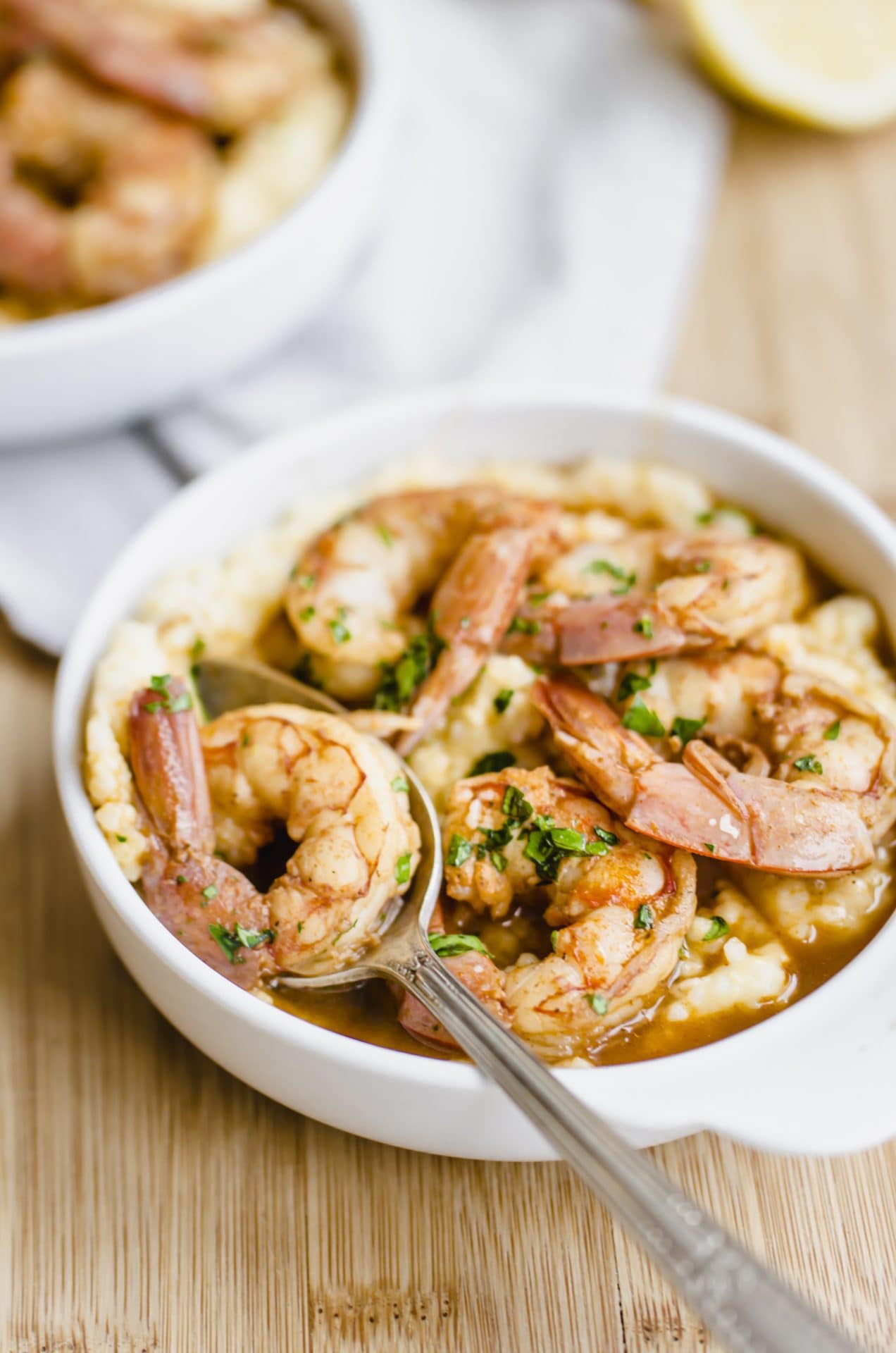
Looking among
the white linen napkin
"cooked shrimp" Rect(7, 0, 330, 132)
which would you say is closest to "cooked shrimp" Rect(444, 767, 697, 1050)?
the white linen napkin

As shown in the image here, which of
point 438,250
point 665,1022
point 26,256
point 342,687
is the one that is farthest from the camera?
point 438,250

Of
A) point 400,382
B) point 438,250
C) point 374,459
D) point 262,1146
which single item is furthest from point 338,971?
point 438,250

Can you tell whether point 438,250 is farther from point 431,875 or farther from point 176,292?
point 431,875

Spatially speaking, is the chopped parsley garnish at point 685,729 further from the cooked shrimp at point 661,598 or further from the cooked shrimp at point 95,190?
the cooked shrimp at point 95,190

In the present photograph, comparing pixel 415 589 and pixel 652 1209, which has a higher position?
pixel 652 1209

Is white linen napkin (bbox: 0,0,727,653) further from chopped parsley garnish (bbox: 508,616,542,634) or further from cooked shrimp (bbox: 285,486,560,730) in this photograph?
chopped parsley garnish (bbox: 508,616,542,634)

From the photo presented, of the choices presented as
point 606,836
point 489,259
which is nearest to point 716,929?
point 606,836

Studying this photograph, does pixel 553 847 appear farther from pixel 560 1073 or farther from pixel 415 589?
pixel 415 589
